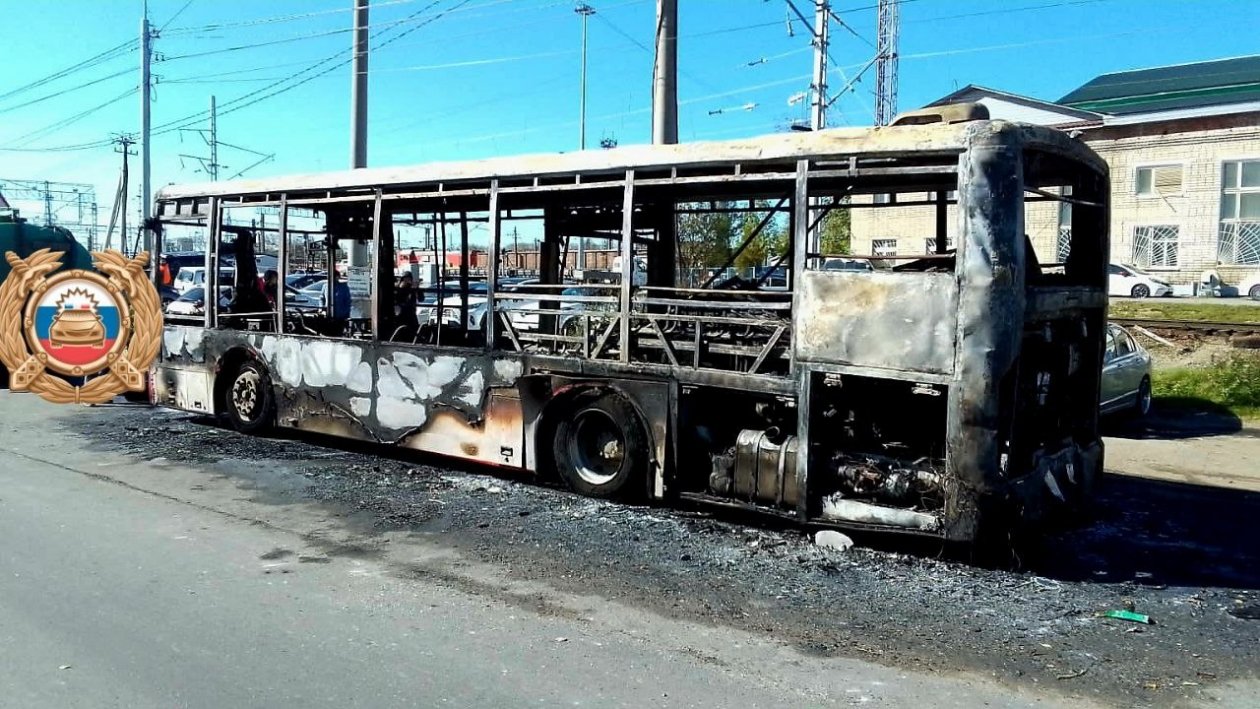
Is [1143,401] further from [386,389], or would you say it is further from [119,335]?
[119,335]

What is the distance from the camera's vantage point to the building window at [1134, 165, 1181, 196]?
99.4ft

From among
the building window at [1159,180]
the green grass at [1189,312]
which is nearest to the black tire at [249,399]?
the green grass at [1189,312]

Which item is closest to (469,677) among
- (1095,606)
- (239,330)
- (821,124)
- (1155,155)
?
(1095,606)

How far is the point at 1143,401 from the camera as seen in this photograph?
12.8 m

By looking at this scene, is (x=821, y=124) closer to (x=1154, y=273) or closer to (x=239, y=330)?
(x=1154, y=273)

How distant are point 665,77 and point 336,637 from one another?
940 centimetres

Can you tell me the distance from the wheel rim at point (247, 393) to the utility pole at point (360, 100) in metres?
7.86

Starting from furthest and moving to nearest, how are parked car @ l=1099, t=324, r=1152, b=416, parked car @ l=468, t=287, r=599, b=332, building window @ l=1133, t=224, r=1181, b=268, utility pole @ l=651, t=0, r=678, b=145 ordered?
building window @ l=1133, t=224, r=1181, b=268 → utility pole @ l=651, t=0, r=678, b=145 → parked car @ l=1099, t=324, r=1152, b=416 → parked car @ l=468, t=287, r=599, b=332

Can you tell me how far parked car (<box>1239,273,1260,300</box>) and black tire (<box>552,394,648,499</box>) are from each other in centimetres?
2787

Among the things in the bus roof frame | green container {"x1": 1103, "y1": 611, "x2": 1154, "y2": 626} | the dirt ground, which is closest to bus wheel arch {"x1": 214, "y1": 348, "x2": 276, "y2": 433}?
the dirt ground

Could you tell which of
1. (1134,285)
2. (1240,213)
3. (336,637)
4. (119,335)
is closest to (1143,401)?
(336,637)

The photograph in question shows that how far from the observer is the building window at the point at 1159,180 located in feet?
99.4

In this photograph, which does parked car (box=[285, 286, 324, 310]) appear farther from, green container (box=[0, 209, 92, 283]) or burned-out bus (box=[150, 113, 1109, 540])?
green container (box=[0, 209, 92, 283])

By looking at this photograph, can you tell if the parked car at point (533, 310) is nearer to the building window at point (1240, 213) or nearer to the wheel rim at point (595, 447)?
the wheel rim at point (595, 447)
